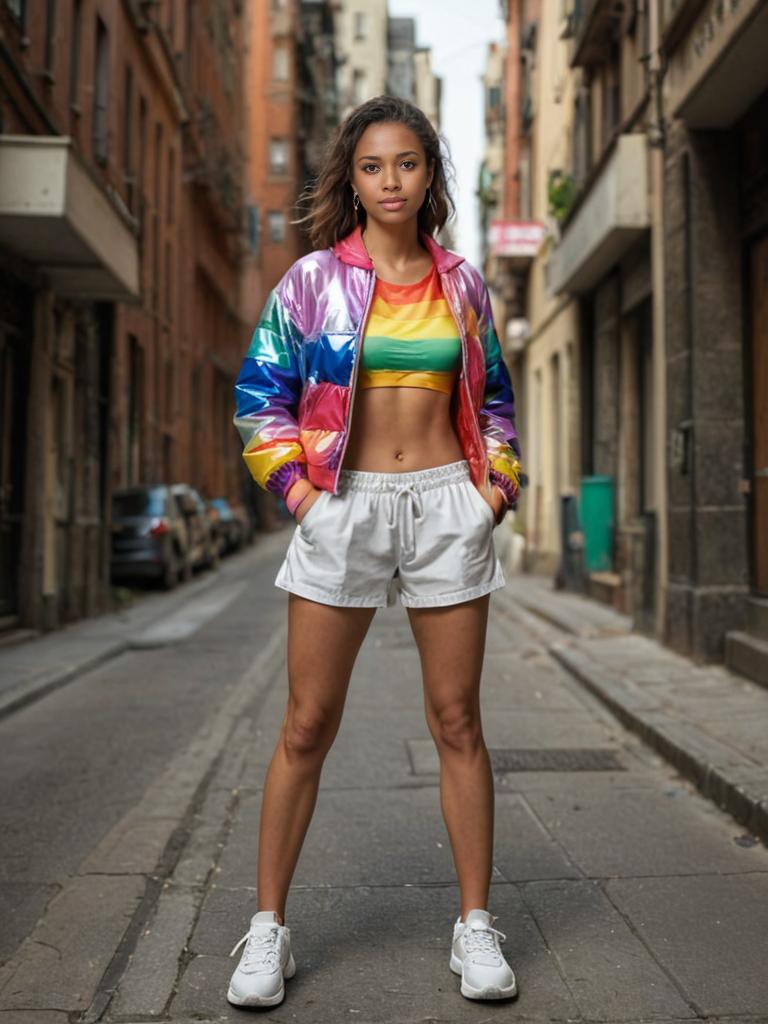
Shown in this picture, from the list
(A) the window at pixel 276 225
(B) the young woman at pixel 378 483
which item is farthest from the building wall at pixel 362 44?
(B) the young woman at pixel 378 483

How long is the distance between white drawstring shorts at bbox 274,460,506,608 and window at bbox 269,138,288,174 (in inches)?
2341

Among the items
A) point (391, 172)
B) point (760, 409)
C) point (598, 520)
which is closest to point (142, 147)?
point (598, 520)

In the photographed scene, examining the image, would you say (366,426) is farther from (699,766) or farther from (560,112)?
(560,112)

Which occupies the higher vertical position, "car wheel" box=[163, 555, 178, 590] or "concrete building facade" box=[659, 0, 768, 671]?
"concrete building facade" box=[659, 0, 768, 671]

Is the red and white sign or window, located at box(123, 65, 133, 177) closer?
the red and white sign

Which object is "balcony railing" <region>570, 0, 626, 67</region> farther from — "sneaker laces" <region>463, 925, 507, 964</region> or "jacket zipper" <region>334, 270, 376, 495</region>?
"sneaker laces" <region>463, 925, 507, 964</region>

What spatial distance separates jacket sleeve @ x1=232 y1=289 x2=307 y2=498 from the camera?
299 centimetres

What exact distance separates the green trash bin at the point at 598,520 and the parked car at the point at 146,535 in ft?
24.1

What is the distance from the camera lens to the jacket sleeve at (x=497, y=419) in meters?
3.14

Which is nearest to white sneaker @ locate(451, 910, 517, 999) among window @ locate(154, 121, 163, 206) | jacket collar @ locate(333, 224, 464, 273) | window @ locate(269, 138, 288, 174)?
jacket collar @ locate(333, 224, 464, 273)

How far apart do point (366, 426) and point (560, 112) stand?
17.5 meters

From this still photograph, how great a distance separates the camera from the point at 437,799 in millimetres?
5262

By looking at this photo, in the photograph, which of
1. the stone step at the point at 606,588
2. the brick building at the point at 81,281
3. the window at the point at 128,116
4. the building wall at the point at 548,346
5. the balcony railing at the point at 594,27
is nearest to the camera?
the brick building at the point at 81,281

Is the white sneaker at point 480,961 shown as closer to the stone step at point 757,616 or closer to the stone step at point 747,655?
the stone step at point 747,655
